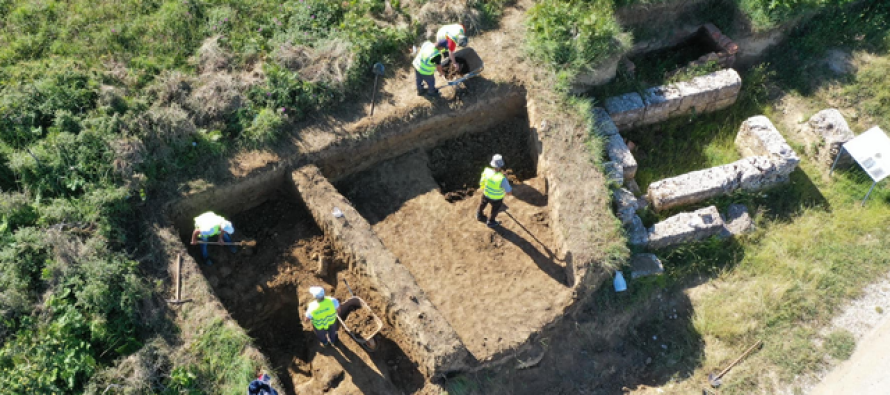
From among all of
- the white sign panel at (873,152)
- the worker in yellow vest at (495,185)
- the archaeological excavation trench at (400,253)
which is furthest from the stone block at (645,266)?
the white sign panel at (873,152)

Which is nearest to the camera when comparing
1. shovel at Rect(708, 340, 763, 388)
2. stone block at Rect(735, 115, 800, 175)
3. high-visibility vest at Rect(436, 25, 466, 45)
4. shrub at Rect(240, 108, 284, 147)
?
shovel at Rect(708, 340, 763, 388)

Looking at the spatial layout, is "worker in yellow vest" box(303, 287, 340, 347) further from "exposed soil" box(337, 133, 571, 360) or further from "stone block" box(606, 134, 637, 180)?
"stone block" box(606, 134, 637, 180)

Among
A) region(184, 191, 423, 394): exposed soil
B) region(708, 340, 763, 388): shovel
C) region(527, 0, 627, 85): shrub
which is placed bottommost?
region(708, 340, 763, 388): shovel

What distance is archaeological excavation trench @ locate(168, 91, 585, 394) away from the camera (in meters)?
8.71

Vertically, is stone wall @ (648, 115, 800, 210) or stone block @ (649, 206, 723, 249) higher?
stone wall @ (648, 115, 800, 210)

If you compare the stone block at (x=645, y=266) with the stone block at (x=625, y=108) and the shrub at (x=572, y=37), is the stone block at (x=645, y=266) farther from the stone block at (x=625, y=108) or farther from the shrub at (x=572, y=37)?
the shrub at (x=572, y=37)

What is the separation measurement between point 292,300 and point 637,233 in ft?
18.0

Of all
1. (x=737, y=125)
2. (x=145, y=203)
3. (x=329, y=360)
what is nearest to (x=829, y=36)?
(x=737, y=125)

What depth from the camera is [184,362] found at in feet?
26.3

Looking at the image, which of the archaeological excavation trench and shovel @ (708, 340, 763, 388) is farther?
shovel @ (708, 340, 763, 388)

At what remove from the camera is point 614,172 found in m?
10.1

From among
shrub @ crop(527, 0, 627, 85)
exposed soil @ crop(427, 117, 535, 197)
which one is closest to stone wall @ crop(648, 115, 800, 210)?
exposed soil @ crop(427, 117, 535, 197)

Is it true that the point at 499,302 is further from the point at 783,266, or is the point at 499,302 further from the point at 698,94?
the point at 698,94

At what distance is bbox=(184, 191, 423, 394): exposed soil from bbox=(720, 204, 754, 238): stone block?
5.62m
